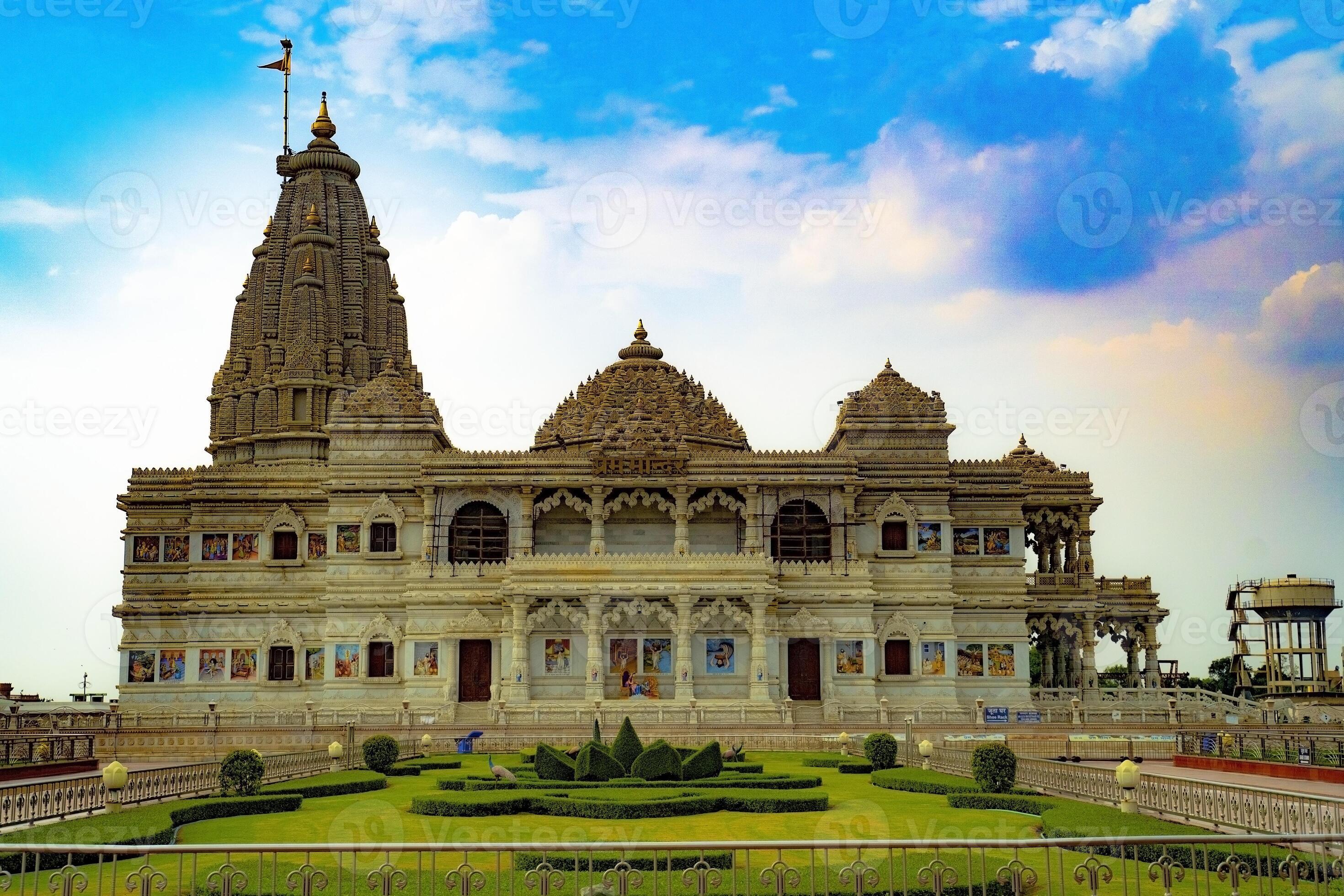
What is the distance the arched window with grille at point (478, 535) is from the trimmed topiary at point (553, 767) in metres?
29.5

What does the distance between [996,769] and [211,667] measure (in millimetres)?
42389

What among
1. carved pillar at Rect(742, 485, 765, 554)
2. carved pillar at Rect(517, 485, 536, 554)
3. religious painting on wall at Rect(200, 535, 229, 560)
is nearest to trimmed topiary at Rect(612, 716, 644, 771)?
carved pillar at Rect(742, 485, 765, 554)

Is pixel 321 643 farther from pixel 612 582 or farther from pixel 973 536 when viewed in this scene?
pixel 973 536

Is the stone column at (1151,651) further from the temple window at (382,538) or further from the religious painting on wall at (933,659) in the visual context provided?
the temple window at (382,538)

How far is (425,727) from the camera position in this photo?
44125mm

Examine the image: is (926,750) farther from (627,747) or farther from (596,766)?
(596,766)

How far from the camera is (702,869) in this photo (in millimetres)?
16109

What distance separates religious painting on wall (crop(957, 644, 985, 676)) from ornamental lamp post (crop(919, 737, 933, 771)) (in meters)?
24.9

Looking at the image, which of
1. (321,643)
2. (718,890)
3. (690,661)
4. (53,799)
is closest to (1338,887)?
(718,890)

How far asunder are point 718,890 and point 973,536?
44905 millimetres

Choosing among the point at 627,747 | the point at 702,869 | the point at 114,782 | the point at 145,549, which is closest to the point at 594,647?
the point at 627,747

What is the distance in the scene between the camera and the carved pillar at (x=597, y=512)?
5725 centimetres

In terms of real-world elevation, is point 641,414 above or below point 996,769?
above

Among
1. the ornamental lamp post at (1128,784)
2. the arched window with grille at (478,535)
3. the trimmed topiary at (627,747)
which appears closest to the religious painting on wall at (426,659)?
the arched window with grille at (478,535)
